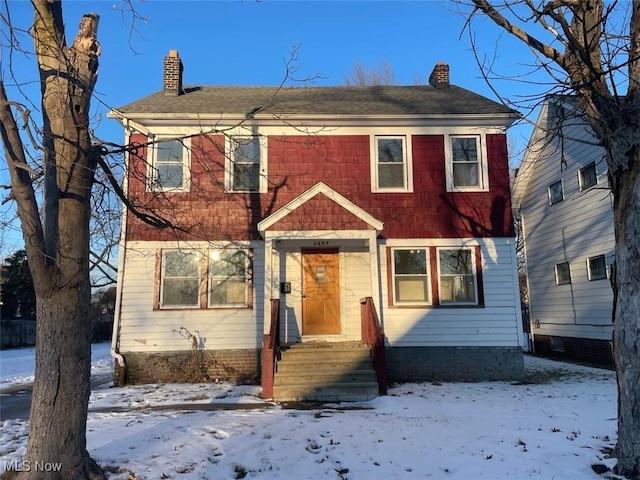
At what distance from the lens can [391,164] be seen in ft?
37.4

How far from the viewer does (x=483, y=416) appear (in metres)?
6.93

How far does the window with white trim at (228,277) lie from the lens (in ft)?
35.4

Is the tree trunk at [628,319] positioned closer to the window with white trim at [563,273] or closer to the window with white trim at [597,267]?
the window with white trim at [597,267]

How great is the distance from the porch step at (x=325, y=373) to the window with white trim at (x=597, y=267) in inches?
302

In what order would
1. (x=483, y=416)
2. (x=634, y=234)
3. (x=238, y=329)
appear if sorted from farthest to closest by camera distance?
(x=238, y=329)
(x=483, y=416)
(x=634, y=234)

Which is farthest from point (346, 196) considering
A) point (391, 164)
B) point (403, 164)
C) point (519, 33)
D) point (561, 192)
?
point (561, 192)

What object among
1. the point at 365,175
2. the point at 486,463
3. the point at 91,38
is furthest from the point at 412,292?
the point at 91,38

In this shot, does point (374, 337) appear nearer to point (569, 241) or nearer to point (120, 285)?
point (120, 285)

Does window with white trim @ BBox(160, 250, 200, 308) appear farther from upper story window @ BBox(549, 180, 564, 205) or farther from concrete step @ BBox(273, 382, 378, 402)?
upper story window @ BBox(549, 180, 564, 205)

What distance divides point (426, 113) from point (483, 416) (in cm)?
711

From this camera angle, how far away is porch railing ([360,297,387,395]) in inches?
343

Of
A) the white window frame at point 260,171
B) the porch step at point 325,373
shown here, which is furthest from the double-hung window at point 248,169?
the porch step at point 325,373

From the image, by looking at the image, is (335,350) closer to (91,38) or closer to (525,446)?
(525,446)

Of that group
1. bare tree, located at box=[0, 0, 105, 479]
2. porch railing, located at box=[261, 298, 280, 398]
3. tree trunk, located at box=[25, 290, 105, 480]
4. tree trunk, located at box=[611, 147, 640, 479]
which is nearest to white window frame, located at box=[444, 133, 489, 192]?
porch railing, located at box=[261, 298, 280, 398]
